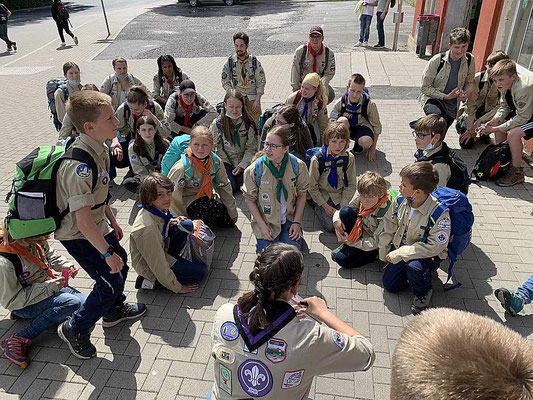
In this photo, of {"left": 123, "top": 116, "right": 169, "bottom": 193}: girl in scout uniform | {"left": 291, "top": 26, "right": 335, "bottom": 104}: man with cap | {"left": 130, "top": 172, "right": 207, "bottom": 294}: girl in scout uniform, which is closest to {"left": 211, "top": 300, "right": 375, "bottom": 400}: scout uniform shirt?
{"left": 130, "top": 172, "right": 207, "bottom": 294}: girl in scout uniform

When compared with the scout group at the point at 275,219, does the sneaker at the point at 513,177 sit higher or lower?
lower

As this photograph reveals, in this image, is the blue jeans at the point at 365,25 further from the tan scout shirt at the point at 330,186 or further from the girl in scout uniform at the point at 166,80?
the tan scout shirt at the point at 330,186

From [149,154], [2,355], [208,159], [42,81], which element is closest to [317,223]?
[208,159]

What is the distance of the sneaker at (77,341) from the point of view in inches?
124

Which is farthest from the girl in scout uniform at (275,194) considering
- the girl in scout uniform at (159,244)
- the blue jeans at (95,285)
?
the blue jeans at (95,285)

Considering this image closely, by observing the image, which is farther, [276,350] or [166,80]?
[166,80]

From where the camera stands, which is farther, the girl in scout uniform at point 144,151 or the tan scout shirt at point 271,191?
the girl in scout uniform at point 144,151

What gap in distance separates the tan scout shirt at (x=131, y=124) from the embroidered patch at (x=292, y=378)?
4392 millimetres

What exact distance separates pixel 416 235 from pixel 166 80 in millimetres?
5342

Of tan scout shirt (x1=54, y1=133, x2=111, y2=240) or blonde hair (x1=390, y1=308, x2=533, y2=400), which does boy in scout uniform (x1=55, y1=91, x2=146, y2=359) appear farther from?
blonde hair (x1=390, y1=308, x2=533, y2=400)

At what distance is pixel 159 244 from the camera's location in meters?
3.58

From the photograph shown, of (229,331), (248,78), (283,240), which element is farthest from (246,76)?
(229,331)

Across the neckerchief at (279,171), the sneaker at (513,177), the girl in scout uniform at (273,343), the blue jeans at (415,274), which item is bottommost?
the sneaker at (513,177)

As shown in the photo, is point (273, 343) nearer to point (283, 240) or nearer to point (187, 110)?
point (283, 240)
